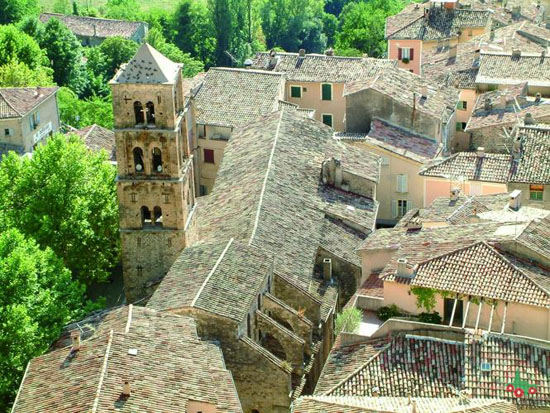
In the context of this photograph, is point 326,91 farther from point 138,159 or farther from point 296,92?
point 138,159

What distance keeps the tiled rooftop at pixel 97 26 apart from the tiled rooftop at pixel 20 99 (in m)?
44.5

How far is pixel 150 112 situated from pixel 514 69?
40.5 m

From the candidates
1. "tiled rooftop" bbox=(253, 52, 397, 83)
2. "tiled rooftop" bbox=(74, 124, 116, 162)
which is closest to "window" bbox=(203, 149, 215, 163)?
"tiled rooftop" bbox=(74, 124, 116, 162)

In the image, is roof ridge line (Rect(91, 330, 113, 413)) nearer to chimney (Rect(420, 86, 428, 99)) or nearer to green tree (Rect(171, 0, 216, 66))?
chimney (Rect(420, 86, 428, 99))

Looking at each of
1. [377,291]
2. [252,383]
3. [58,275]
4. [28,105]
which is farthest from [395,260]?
[28,105]

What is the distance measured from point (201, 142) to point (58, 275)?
2357 centimetres

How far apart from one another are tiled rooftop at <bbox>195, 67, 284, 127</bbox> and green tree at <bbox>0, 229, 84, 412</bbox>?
22379 millimetres

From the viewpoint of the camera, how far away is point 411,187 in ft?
242

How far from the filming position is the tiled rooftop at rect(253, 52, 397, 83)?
85375 mm

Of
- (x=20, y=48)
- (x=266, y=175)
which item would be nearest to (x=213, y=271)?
(x=266, y=175)

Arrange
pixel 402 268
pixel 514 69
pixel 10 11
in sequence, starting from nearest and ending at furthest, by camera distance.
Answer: pixel 402 268 → pixel 514 69 → pixel 10 11

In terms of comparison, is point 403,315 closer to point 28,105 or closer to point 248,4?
point 28,105

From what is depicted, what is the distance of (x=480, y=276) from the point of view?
4831 cm

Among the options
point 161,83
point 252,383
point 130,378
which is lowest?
point 252,383
